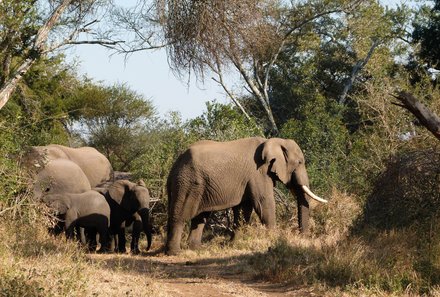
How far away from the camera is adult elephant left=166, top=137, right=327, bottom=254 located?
17.2 metres

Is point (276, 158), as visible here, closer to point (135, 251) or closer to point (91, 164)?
point (135, 251)

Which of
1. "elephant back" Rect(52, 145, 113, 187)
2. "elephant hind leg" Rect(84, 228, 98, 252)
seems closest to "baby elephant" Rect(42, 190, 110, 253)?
"elephant hind leg" Rect(84, 228, 98, 252)

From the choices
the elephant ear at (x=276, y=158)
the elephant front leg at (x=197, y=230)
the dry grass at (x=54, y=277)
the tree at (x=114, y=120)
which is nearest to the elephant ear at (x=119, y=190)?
the elephant front leg at (x=197, y=230)

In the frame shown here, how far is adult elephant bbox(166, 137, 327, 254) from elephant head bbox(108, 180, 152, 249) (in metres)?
1.01

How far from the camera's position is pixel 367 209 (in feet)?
42.3

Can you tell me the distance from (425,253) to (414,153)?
6.02ft

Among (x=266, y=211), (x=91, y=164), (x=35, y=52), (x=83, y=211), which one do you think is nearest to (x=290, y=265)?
(x=35, y=52)

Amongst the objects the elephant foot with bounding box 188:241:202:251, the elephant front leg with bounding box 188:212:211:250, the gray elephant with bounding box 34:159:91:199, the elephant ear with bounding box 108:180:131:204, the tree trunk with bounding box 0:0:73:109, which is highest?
the tree trunk with bounding box 0:0:73:109

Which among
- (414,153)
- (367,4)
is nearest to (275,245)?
(414,153)

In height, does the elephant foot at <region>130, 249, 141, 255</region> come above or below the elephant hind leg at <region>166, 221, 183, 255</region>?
below

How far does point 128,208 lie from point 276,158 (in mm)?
3220

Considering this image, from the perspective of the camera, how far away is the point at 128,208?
737 inches

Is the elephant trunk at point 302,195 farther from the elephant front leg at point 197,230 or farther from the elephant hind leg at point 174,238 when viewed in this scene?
the elephant hind leg at point 174,238

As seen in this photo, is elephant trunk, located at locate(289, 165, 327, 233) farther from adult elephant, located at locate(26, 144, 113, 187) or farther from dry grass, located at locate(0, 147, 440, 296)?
adult elephant, located at locate(26, 144, 113, 187)
